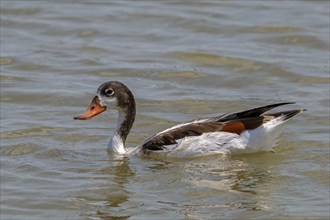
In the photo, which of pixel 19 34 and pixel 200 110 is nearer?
pixel 200 110

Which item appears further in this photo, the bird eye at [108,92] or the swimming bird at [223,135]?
the bird eye at [108,92]

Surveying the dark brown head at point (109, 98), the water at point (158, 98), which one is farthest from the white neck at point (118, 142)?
the dark brown head at point (109, 98)

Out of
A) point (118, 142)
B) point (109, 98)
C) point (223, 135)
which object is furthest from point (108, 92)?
point (223, 135)

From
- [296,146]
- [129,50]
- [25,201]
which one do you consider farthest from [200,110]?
[25,201]

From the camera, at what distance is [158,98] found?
17109mm

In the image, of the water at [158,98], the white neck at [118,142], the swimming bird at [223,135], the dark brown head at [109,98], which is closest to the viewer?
the water at [158,98]

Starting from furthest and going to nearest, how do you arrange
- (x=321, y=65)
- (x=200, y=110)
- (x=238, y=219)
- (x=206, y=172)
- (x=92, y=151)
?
(x=321, y=65) < (x=200, y=110) < (x=92, y=151) < (x=206, y=172) < (x=238, y=219)

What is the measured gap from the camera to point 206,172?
45.5 ft

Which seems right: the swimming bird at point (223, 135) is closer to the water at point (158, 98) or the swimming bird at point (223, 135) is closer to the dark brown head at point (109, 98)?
the water at point (158, 98)

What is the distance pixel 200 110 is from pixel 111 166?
2.74 meters

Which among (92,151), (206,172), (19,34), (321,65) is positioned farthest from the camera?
(19,34)

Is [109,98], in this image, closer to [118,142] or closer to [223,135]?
[118,142]

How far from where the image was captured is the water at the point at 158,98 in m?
12.6

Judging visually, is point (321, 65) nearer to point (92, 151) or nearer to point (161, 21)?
point (161, 21)
